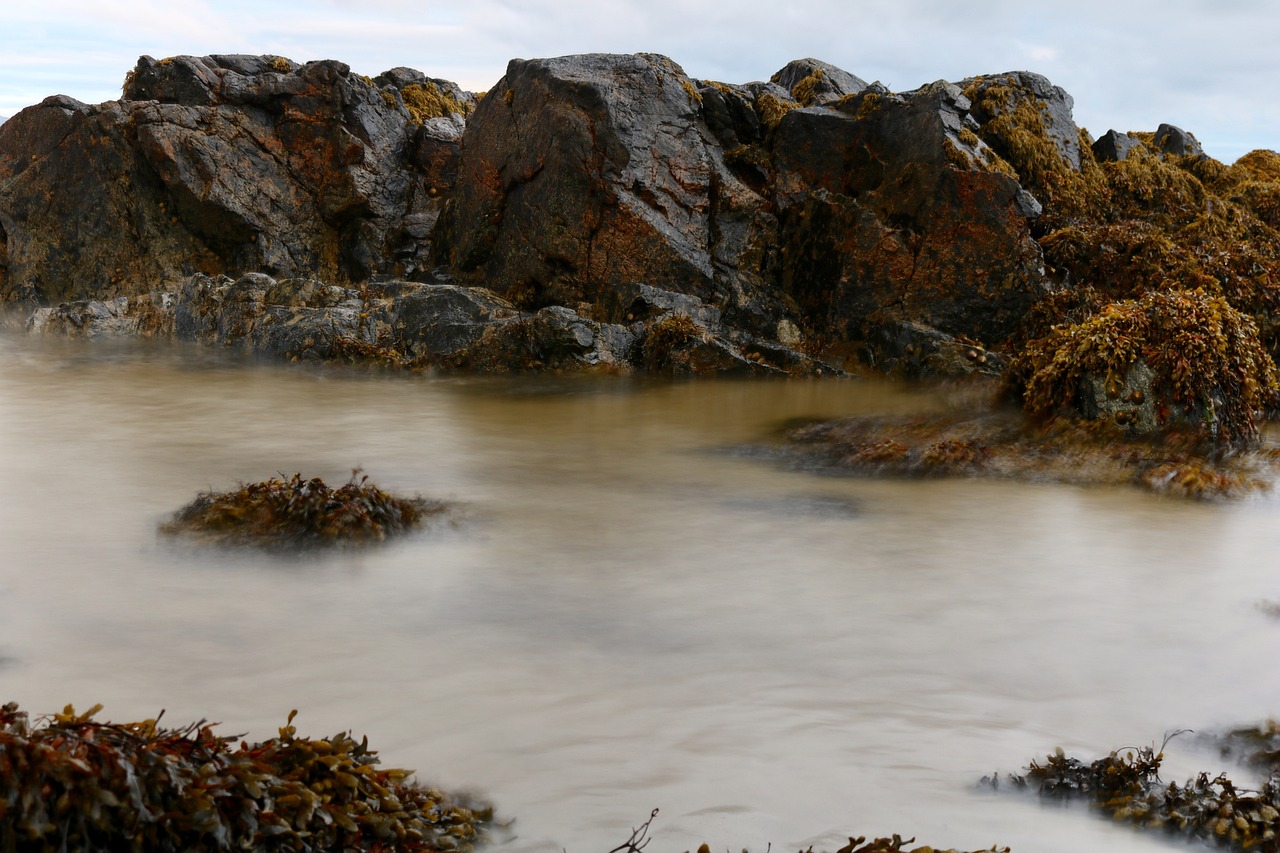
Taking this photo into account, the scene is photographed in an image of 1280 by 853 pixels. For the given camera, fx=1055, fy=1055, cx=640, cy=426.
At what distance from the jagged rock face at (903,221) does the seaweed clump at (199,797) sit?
10364 mm

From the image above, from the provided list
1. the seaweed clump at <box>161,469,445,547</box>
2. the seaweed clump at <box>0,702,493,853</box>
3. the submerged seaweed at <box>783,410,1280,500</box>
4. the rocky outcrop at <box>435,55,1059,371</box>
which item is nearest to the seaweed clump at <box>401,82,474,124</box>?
the rocky outcrop at <box>435,55,1059,371</box>

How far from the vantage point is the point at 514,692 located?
3.61 meters

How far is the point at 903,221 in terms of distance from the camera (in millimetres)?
12344

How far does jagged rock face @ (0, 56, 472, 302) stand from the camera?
15961mm

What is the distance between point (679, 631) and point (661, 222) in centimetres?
921

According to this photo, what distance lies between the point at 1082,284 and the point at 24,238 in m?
16.4

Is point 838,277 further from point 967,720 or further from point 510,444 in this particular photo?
point 967,720

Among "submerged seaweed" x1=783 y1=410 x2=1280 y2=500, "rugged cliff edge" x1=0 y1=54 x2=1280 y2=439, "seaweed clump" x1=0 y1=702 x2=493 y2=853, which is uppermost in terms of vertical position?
"rugged cliff edge" x1=0 y1=54 x2=1280 y2=439

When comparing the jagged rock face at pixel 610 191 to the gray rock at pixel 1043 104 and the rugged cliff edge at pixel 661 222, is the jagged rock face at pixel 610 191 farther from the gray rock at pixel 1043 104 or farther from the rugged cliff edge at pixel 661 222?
the gray rock at pixel 1043 104

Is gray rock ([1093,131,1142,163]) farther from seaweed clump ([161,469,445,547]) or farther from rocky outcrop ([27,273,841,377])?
seaweed clump ([161,469,445,547])

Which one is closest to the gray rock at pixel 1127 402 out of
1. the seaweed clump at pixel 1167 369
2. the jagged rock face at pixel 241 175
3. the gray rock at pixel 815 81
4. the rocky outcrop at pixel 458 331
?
the seaweed clump at pixel 1167 369

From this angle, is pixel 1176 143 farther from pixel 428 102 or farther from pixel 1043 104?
pixel 428 102

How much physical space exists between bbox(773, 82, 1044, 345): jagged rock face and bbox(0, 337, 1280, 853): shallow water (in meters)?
5.38

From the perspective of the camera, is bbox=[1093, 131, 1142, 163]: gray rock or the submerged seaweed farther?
bbox=[1093, 131, 1142, 163]: gray rock
